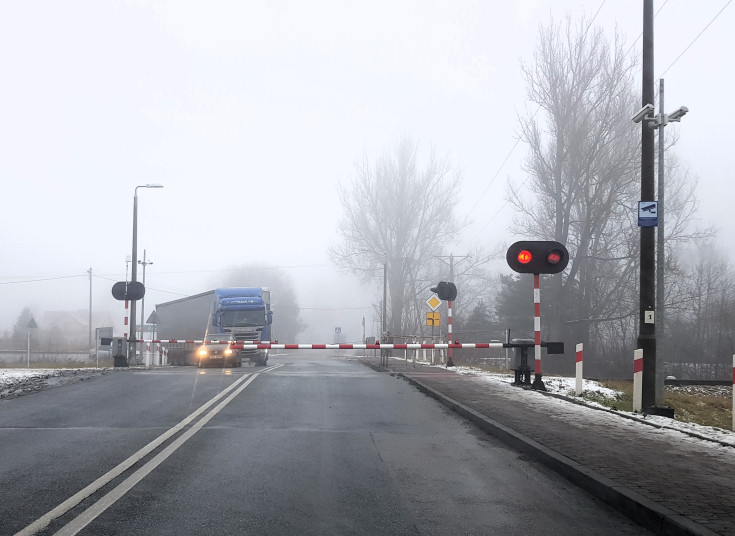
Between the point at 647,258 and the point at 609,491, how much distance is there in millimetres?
6658

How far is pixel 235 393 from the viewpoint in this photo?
13.5 meters

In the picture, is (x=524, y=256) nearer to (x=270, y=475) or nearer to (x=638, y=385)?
(x=638, y=385)

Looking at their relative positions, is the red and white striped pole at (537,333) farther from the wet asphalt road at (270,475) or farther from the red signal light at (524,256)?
the wet asphalt road at (270,475)

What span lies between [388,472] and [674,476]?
2.48 meters

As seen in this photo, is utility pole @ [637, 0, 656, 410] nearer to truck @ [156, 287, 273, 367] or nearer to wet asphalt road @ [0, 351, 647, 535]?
wet asphalt road @ [0, 351, 647, 535]

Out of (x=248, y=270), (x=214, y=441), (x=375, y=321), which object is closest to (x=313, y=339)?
(x=248, y=270)

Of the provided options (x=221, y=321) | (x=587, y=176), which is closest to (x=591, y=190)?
(x=587, y=176)

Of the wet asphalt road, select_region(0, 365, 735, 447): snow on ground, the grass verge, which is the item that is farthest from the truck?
the wet asphalt road

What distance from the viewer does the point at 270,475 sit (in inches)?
257

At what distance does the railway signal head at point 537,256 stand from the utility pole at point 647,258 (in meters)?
3.61

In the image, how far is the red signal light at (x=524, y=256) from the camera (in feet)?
50.3

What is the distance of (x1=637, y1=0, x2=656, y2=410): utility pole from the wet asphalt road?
304 cm

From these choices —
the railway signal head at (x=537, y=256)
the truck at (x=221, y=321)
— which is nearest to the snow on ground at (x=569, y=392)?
the railway signal head at (x=537, y=256)

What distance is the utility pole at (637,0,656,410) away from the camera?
11.2m
